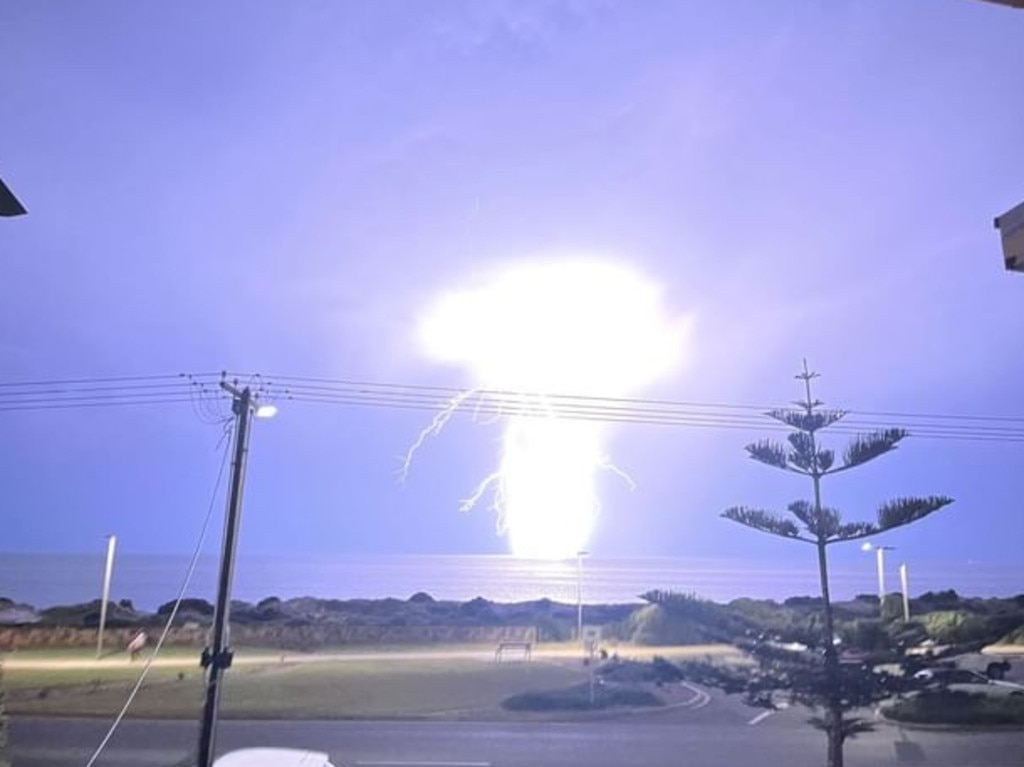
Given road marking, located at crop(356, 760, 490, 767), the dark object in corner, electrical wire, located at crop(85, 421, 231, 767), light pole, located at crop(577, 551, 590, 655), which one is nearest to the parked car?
light pole, located at crop(577, 551, 590, 655)

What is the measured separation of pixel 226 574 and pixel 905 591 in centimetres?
394

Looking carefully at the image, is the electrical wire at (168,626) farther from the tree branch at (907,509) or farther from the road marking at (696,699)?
the tree branch at (907,509)

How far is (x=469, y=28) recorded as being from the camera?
346 centimetres

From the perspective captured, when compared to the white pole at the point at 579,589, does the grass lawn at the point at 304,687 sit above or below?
below

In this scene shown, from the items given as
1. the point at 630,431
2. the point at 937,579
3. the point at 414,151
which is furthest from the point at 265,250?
the point at 937,579

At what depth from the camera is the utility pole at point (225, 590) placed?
10.3 ft

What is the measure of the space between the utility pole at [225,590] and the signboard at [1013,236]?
3.17 meters

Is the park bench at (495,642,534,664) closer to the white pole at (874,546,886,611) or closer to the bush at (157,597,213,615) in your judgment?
the bush at (157,597,213,615)

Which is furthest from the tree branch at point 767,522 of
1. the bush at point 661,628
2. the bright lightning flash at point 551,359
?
the bright lightning flash at point 551,359

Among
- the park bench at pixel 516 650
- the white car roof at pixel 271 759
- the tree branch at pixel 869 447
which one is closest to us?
the white car roof at pixel 271 759

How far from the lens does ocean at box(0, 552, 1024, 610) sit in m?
4.29

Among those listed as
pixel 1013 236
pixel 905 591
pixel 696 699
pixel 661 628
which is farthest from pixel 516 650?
pixel 1013 236

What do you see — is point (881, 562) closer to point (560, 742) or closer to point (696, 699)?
point (696, 699)

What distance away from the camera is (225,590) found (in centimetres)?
318
